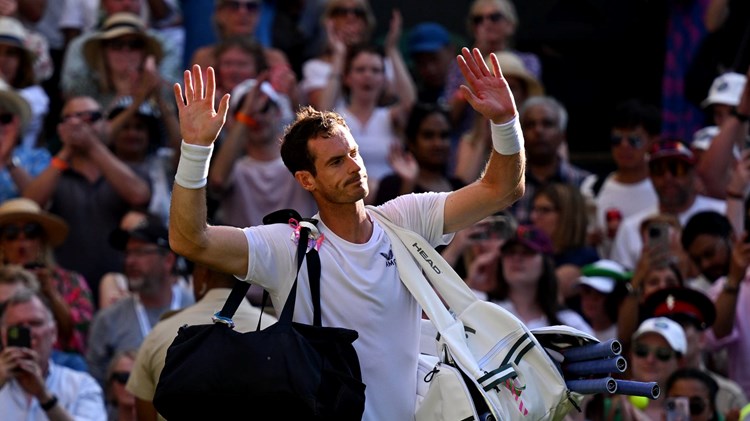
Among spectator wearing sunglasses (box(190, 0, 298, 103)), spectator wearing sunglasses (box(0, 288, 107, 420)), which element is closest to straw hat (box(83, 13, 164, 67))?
spectator wearing sunglasses (box(190, 0, 298, 103))

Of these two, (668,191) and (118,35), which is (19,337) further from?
(668,191)

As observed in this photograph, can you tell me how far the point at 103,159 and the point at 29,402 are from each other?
2474 millimetres

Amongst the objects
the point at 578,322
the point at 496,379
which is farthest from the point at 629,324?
the point at 496,379

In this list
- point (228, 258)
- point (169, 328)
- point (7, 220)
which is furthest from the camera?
point (7, 220)

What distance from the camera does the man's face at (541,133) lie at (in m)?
11.1

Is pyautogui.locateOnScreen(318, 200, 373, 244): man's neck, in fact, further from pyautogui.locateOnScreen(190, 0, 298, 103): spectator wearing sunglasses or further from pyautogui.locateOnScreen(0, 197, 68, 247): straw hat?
pyautogui.locateOnScreen(190, 0, 298, 103): spectator wearing sunglasses

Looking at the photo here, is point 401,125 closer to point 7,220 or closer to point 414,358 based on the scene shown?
point 7,220

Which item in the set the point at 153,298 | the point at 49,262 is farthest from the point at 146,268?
the point at 49,262

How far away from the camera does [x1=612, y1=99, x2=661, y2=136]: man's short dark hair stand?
→ 11.4 metres

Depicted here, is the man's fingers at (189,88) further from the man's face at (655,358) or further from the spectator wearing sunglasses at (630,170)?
→ the spectator wearing sunglasses at (630,170)

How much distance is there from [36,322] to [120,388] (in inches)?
23.4

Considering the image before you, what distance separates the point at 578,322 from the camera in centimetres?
920

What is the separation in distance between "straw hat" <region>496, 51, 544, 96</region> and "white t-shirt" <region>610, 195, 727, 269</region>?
4.71ft

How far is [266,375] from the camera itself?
18.6 ft
